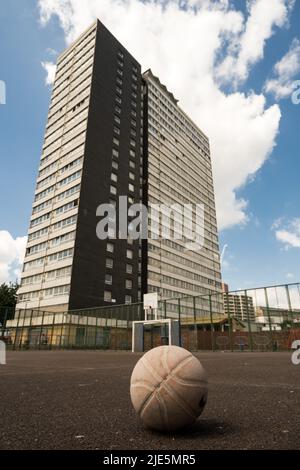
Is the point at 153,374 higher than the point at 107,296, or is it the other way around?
the point at 107,296

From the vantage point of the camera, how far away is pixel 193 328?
26047mm

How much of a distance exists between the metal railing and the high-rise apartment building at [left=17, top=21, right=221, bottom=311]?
10.4m

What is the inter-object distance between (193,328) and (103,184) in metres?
38.8

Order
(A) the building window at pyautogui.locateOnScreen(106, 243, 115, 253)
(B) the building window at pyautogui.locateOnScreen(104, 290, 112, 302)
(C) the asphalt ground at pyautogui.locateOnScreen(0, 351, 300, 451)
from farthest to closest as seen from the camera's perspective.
A: (A) the building window at pyautogui.locateOnScreen(106, 243, 115, 253)
(B) the building window at pyautogui.locateOnScreen(104, 290, 112, 302)
(C) the asphalt ground at pyautogui.locateOnScreen(0, 351, 300, 451)

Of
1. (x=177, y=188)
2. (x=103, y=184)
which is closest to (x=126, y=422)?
(x=103, y=184)

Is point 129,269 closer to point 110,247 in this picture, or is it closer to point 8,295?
point 110,247

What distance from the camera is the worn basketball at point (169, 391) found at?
292 centimetres

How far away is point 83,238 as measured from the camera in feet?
170

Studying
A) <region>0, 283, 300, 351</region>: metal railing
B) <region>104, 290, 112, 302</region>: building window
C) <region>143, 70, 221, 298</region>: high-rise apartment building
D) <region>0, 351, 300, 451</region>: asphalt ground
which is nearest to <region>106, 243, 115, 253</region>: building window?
<region>104, 290, 112, 302</region>: building window

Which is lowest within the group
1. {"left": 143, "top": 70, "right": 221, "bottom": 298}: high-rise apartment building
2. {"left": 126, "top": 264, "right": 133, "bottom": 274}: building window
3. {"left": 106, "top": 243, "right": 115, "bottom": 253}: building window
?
{"left": 126, "top": 264, "right": 133, "bottom": 274}: building window

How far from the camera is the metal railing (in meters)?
21.9

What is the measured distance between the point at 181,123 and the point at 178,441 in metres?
101

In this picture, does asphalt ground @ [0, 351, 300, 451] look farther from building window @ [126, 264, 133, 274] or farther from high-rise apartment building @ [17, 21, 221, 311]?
building window @ [126, 264, 133, 274]

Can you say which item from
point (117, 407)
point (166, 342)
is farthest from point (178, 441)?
point (166, 342)
